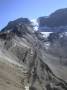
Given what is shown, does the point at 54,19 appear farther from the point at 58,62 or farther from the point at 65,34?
the point at 58,62

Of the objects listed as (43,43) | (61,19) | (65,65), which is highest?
(61,19)

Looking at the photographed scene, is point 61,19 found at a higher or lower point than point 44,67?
higher

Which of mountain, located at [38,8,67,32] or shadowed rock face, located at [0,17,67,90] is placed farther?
mountain, located at [38,8,67,32]

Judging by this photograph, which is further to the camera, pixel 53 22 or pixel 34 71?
pixel 53 22

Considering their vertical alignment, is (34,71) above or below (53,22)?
below

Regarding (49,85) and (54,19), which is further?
(54,19)

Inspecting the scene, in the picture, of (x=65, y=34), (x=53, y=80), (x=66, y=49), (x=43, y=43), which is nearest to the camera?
(x=53, y=80)

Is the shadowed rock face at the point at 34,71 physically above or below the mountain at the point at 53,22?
below

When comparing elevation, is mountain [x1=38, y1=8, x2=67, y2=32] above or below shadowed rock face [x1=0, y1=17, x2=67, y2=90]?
→ above

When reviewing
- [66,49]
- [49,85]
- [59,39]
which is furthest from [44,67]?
[59,39]

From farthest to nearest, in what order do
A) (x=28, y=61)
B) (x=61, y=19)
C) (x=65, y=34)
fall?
(x=61, y=19), (x=65, y=34), (x=28, y=61)

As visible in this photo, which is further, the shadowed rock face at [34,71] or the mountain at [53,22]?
the mountain at [53,22]
